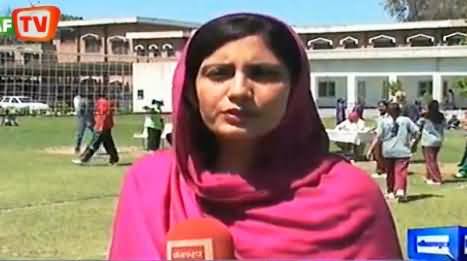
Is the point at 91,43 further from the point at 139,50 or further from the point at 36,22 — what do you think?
the point at 36,22

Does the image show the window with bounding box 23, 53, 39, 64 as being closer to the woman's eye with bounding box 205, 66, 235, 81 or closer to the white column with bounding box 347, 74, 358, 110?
the white column with bounding box 347, 74, 358, 110

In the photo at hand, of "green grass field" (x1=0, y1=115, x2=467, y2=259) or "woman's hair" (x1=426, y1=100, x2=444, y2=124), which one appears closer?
"green grass field" (x1=0, y1=115, x2=467, y2=259)

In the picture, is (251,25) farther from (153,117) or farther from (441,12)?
(441,12)

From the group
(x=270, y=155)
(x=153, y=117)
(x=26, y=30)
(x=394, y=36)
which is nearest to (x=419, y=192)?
(x=153, y=117)

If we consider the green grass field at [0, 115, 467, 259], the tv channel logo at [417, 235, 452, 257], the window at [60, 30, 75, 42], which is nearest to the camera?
the tv channel logo at [417, 235, 452, 257]

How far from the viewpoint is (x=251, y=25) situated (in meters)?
2.30

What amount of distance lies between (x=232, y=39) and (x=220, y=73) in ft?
0.27

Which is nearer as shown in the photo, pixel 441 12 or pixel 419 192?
pixel 419 192

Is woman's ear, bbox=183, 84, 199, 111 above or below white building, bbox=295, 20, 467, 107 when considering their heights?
above

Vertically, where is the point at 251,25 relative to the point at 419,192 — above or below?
above

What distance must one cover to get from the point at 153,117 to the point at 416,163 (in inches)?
217

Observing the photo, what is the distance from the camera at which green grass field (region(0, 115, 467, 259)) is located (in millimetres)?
9461

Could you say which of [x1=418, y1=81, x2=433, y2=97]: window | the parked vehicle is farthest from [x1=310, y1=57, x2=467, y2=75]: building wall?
the parked vehicle

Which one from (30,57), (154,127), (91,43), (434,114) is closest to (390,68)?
(30,57)
